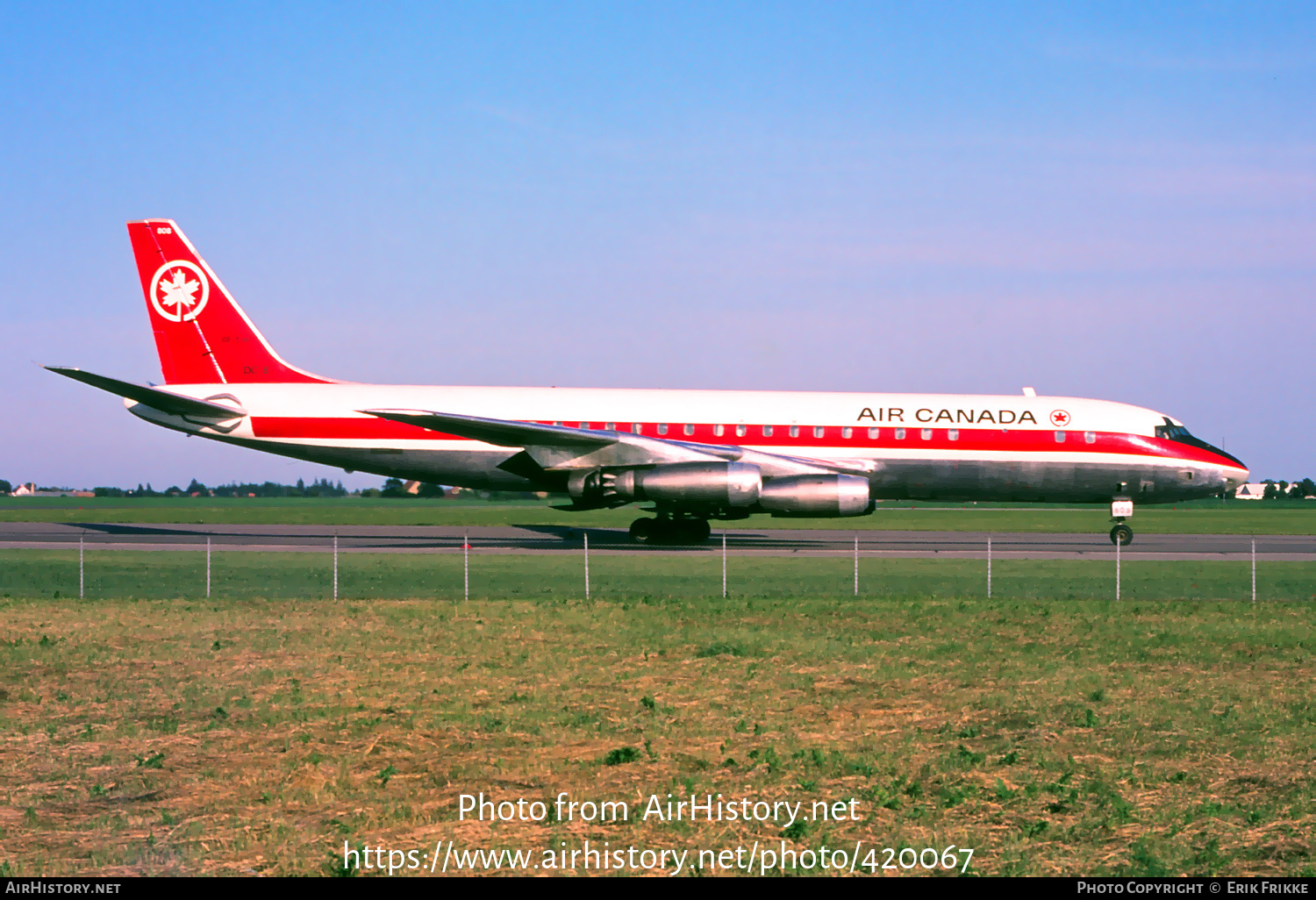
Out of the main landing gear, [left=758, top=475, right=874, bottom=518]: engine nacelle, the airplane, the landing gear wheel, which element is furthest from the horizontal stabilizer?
the landing gear wheel

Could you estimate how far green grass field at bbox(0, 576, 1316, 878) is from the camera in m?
7.87

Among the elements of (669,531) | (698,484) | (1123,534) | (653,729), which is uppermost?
(698,484)

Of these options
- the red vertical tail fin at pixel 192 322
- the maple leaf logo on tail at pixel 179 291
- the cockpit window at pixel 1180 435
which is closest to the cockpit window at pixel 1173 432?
the cockpit window at pixel 1180 435

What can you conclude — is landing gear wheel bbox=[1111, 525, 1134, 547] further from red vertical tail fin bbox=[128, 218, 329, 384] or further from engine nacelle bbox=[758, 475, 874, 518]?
A: red vertical tail fin bbox=[128, 218, 329, 384]

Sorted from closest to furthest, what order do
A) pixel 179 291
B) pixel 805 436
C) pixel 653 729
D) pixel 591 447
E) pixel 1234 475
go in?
pixel 653 729
pixel 591 447
pixel 805 436
pixel 1234 475
pixel 179 291

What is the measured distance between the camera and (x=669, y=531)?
3438 centimetres

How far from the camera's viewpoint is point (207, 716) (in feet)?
38.8

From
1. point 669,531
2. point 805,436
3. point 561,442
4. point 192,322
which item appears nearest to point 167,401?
point 192,322

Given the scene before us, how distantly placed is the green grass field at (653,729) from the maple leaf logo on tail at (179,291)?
18443 mm

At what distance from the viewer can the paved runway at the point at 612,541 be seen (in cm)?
3353

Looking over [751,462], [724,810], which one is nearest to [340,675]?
[724,810]

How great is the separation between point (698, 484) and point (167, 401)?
17.0m

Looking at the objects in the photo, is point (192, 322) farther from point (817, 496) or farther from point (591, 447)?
point (817, 496)
